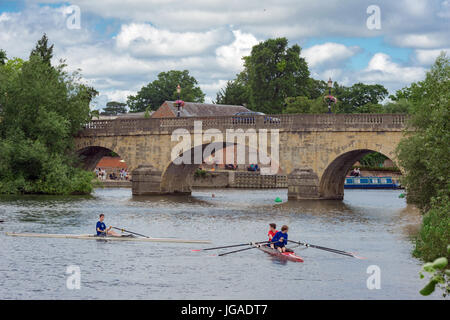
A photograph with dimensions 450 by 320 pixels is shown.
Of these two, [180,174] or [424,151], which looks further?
[180,174]

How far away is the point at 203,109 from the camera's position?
9162 cm

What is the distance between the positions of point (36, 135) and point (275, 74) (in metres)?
48.7

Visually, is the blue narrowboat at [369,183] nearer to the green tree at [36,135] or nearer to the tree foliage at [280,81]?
the tree foliage at [280,81]

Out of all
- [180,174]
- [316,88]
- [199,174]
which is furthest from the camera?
[316,88]

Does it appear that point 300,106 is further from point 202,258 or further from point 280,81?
point 202,258

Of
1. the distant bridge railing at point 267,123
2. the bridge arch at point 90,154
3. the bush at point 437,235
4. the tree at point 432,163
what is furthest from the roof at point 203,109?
the bush at point 437,235

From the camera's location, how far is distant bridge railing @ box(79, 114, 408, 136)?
1727 inches

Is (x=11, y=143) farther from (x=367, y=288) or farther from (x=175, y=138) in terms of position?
(x=367, y=288)

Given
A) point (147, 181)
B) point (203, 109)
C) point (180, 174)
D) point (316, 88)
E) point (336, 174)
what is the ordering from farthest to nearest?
point (316, 88) → point (203, 109) → point (180, 174) → point (147, 181) → point (336, 174)

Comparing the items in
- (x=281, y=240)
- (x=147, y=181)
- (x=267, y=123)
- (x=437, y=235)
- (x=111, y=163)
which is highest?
(x=267, y=123)

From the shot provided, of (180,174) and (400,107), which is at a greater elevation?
(400,107)

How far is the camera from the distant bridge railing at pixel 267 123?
43875 mm

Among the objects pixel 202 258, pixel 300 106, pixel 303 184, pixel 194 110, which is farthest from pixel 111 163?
pixel 202 258
